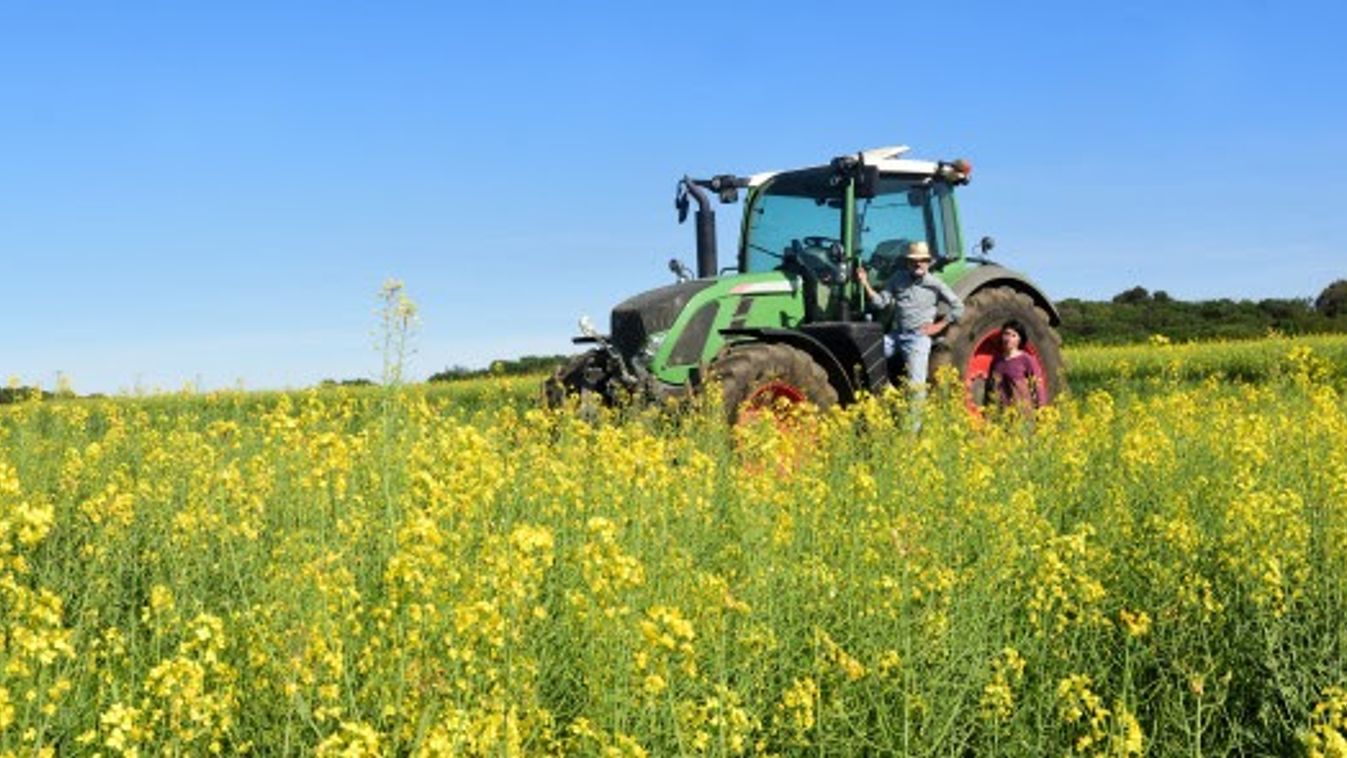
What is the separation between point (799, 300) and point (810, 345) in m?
0.59

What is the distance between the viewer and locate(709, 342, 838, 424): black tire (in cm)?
811

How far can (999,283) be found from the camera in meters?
10.6

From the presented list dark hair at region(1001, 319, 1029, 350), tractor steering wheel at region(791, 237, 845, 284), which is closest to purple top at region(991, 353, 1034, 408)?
dark hair at region(1001, 319, 1029, 350)

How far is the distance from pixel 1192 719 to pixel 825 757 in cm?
120

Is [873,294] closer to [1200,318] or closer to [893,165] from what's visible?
[893,165]

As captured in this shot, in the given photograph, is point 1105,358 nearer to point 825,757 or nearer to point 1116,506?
point 1116,506

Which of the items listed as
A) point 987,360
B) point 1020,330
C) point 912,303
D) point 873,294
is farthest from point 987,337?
point 873,294

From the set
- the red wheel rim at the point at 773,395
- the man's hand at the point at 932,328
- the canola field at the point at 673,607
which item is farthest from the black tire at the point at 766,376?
the canola field at the point at 673,607

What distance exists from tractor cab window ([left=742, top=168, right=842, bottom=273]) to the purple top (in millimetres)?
1663

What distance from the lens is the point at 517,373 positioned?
2783 cm

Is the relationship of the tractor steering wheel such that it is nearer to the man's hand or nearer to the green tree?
the man's hand

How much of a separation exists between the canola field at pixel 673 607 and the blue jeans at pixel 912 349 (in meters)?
2.57

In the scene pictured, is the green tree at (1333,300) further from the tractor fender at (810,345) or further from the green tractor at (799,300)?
the tractor fender at (810,345)

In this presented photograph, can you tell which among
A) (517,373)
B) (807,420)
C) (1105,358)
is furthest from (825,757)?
(517,373)
